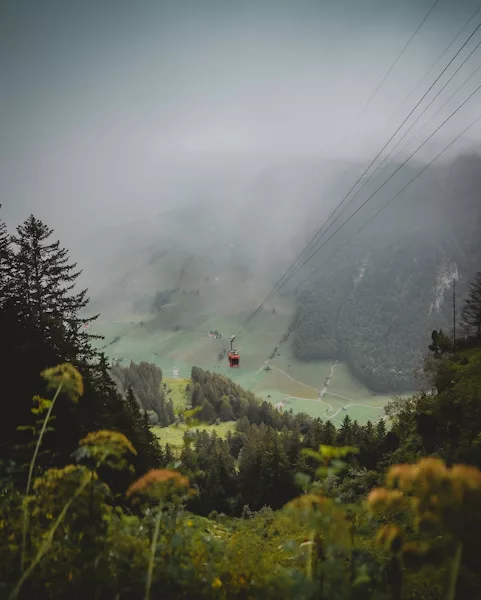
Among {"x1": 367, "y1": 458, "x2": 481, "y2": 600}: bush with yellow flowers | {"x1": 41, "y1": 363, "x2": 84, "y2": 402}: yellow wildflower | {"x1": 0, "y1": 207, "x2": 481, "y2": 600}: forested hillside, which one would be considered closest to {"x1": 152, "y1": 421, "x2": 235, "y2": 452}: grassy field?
{"x1": 0, "y1": 207, "x2": 481, "y2": 600}: forested hillside

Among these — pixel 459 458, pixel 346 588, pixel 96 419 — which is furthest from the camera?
pixel 96 419

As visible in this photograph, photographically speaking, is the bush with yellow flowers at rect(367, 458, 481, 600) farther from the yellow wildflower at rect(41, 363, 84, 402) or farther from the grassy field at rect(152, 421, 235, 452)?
the grassy field at rect(152, 421, 235, 452)

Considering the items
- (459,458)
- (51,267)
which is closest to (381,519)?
(459,458)

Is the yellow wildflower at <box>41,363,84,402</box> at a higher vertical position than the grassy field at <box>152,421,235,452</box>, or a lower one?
higher

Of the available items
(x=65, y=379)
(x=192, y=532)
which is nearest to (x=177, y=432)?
(x=192, y=532)

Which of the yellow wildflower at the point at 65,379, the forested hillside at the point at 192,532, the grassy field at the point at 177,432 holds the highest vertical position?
the yellow wildflower at the point at 65,379

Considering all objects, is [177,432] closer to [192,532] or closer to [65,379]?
[192,532]

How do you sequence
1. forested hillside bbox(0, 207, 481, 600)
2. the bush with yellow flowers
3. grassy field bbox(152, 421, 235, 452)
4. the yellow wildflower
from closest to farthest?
the bush with yellow flowers, forested hillside bbox(0, 207, 481, 600), the yellow wildflower, grassy field bbox(152, 421, 235, 452)

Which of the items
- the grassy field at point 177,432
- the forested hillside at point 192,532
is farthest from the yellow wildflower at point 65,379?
the grassy field at point 177,432

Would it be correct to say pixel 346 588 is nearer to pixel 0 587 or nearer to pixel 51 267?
pixel 0 587

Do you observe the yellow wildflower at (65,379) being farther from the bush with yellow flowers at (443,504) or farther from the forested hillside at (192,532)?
the bush with yellow flowers at (443,504)

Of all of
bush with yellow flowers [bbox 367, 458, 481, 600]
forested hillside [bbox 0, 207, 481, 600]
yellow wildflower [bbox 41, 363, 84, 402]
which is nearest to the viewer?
bush with yellow flowers [bbox 367, 458, 481, 600]
